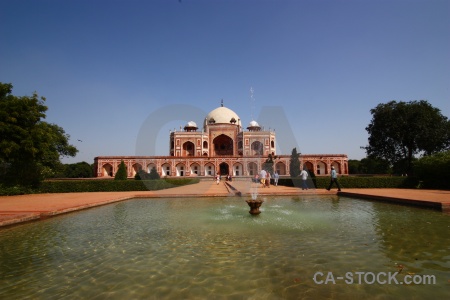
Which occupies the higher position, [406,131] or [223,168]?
[406,131]

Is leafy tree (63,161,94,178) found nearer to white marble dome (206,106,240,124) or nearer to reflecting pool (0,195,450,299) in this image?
white marble dome (206,106,240,124)

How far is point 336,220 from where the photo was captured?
264 inches

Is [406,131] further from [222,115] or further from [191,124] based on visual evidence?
[191,124]

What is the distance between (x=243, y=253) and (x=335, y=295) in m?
1.66

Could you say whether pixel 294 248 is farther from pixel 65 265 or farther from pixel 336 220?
pixel 65 265

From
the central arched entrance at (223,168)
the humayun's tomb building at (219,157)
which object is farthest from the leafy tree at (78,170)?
the central arched entrance at (223,168)

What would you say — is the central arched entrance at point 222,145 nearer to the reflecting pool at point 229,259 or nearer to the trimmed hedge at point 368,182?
the trimmed hedge at point 368,182

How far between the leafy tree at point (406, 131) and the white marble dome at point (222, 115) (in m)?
26.2

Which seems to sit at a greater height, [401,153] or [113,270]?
[401,153]

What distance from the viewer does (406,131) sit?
1095 inches

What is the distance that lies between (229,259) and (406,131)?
102 ft

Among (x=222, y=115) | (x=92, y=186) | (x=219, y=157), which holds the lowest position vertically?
(x=92, y=186)

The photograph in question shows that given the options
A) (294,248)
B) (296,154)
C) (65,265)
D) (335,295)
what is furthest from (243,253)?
(296,154)

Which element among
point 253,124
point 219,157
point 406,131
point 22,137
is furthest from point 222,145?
point 22,137
